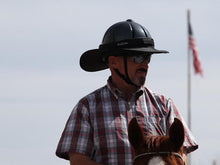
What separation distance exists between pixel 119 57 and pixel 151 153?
1.73 meters

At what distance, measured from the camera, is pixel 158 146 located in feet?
18.6

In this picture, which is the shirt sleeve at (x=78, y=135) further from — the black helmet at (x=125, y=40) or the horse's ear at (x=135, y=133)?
the horse's ear at (x=135, y=133)

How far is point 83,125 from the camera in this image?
7008mm

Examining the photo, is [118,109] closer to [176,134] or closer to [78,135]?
[78,135]

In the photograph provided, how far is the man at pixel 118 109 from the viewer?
22.5 ft

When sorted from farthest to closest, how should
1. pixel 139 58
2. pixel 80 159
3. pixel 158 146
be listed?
1. pixel 139 58
2. pixel 80 159
3. pixel 158 146

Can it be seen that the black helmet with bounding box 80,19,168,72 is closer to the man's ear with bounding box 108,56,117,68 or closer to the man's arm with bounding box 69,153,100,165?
the man's ear with bounding box 108,56,117,68

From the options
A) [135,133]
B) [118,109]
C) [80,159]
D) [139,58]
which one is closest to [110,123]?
[118,109]

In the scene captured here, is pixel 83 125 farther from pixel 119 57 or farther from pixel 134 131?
pixel 134 131

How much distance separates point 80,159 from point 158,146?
54.6 inches

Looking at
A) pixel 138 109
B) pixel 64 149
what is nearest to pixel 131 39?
pixel 138 109

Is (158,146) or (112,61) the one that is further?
(112,61)

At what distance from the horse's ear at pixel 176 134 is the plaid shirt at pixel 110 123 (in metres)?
0.97

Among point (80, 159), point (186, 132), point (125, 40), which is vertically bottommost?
point (80, 159)
